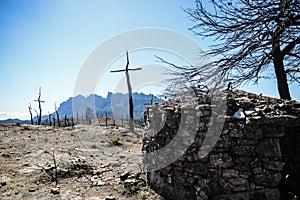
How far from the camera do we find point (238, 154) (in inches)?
167

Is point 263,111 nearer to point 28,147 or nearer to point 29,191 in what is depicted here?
point 29,191

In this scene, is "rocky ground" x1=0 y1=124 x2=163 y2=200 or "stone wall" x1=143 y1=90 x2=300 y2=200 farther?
"rocky ground" x1=0 y1=124 x2=163 y2=200

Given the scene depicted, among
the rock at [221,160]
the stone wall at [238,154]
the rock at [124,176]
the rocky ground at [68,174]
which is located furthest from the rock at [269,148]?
the rock at [124,176]

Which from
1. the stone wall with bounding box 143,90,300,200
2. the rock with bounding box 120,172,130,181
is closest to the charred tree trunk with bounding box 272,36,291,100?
the stone wall with bounding box 143,90,300,200

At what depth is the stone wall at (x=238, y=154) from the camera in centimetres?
412

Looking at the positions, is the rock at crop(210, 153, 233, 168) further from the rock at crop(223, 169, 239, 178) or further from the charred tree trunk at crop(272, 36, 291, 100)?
the charred tree trunk at crop(272, 36, 291, 100)

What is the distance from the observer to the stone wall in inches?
162

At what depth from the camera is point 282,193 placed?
428 centimetres

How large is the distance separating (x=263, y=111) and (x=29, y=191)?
234 inches

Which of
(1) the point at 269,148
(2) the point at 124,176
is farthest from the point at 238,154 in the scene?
(2) the point at 124,176

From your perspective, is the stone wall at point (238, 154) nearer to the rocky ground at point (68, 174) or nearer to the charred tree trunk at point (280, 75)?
the rocky ground at point (68, 174)

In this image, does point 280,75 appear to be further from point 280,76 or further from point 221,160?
point 221,160

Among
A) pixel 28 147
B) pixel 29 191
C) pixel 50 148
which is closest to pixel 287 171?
pixel 29 191

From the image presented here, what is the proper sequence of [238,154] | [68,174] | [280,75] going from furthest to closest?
1. [68,174]
2. [280,75]
3. [238,154]
